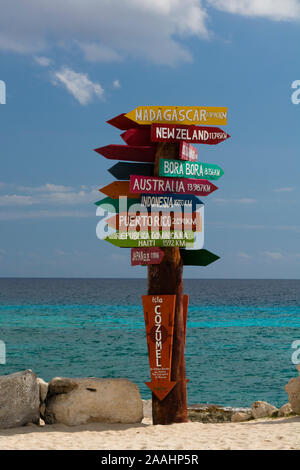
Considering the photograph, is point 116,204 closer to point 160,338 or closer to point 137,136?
point 137,136

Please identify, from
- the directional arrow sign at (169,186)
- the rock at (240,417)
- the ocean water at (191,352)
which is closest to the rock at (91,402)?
the directional arrow sign at (169,186)

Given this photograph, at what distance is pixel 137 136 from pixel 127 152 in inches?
17.7

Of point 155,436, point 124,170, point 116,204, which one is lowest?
point 155,436

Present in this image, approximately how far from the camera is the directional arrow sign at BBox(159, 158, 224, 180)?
1102cm

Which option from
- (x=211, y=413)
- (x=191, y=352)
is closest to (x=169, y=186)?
(x=211, y=413)

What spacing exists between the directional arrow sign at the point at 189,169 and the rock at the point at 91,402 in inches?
174

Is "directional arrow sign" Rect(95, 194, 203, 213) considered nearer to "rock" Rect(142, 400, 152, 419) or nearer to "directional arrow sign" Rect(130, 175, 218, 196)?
"directional arrow sign" Rect(130, 175, 218, 196)

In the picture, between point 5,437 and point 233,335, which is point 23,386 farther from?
point 233,335

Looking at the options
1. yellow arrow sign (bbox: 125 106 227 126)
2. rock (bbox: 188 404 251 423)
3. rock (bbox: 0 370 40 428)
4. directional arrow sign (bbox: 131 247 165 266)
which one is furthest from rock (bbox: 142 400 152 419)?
yellow arrow sign (bbox: 125 106 227 126)

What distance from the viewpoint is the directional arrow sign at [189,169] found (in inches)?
434

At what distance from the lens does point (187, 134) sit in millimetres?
11312

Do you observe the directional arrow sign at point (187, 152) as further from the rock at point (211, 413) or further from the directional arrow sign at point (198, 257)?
the rock at point (211, 413)

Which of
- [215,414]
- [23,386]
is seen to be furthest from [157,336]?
[215,414]
